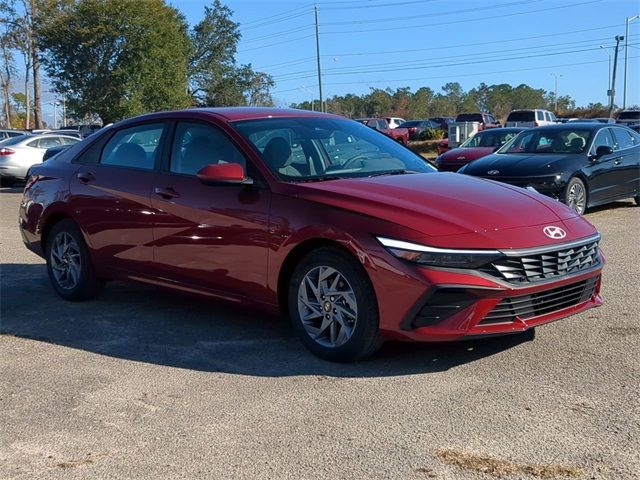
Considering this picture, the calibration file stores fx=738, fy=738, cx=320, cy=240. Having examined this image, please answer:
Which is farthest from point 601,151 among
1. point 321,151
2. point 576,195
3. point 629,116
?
point 629,116

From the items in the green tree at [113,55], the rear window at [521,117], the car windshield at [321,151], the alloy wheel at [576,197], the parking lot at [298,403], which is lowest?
the parking lot at [298,403]

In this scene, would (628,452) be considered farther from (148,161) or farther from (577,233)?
(148,161)

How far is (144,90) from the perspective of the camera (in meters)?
43.5

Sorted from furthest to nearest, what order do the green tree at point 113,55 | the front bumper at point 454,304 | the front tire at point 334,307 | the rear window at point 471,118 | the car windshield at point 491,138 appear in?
the green tree at point 113,55 → the rear window at point 471,118 → the car windshield at point 491,138 → the front tire at point 334,307 → the front bumper at point 454,304

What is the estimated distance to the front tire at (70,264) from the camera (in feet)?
21.3

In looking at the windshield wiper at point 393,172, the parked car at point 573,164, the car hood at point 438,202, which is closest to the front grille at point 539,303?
the car hood at point 438,202

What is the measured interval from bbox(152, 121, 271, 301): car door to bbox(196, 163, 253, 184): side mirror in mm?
120

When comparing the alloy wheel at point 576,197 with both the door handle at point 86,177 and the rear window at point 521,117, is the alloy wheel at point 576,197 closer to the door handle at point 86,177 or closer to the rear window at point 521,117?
the door handle at point 86,177

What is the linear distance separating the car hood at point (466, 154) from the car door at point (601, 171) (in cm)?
315

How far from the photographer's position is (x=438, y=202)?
181 inches

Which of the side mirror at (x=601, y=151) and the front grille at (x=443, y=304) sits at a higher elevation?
the side mirror at (x=601, y=151)

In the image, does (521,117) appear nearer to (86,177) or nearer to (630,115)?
(630,115)

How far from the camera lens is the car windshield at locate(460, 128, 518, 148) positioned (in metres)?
16.5

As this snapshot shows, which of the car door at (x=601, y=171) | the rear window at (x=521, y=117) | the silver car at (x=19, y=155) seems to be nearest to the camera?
the car door at (x=601, y=171)
